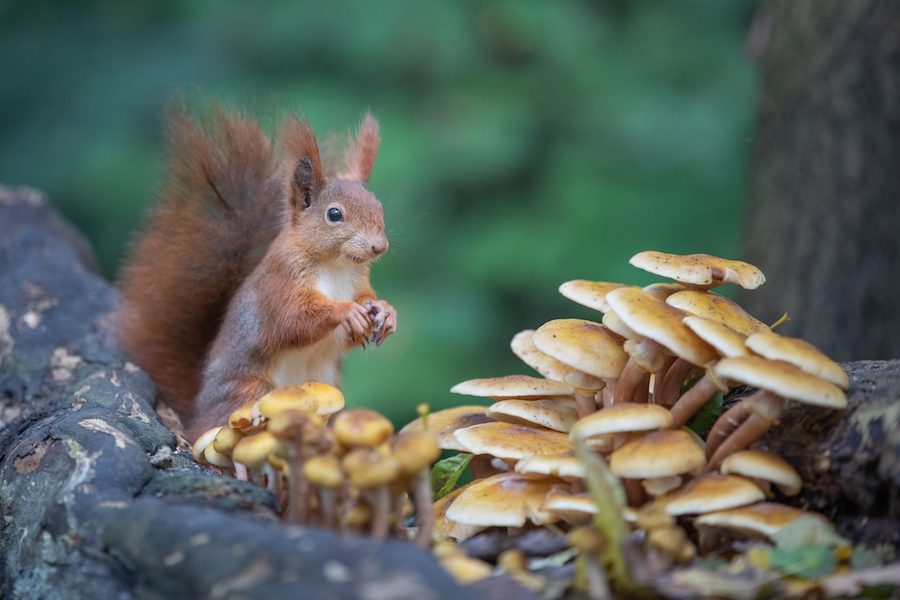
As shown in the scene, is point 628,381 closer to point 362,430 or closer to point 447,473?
point 447,473

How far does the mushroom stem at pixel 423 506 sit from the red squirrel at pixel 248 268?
0.66 metres

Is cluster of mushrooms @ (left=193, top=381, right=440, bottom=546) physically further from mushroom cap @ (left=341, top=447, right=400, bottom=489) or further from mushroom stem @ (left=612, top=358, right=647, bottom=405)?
mushroom stem @ (left=612, top=358, right=647, bottom=405)

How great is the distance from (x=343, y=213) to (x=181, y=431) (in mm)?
495

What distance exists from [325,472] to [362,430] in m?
0.06

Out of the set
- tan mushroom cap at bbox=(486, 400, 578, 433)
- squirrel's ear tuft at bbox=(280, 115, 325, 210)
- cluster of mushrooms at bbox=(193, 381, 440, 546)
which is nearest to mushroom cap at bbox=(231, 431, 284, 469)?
cluster of mushrooms at bbox=(193, 381, 440, 546)

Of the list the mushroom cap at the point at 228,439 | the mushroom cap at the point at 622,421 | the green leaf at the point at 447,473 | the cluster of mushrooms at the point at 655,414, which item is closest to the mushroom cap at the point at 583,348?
the cluster of mushrooms at the point at 655,414

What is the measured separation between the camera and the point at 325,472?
103 centimetres

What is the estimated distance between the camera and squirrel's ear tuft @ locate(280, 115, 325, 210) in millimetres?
1828

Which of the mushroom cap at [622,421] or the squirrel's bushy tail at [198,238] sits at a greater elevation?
the squirrel's bushy tail at [198,238]

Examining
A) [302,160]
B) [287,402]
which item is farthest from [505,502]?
[302,160]

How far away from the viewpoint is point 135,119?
13.7 ft

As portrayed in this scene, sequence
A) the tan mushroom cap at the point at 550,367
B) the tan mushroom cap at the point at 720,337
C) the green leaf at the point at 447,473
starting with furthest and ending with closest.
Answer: the green leaf at the point at 447,473
the tan mushroom cap at the point at 550,367
the tan mushroom cap at the point at 720,337

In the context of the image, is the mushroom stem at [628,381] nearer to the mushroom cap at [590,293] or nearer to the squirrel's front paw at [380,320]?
the mushroom cap at [590,293]

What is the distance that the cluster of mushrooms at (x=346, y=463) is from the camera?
3.37 feet
